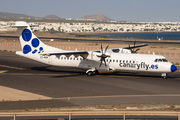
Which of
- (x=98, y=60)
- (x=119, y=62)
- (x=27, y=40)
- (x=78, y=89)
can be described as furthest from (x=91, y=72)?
(x=27, y=40)

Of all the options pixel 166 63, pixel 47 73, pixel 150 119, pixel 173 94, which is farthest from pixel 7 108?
pixel 166 63

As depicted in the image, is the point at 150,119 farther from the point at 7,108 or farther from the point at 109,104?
the point at 7,108

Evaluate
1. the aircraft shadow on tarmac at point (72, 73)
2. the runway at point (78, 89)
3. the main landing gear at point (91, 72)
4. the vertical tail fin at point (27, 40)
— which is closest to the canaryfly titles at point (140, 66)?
→ the runway at point (78, 89)

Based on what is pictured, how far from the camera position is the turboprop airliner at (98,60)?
33844 millimetres

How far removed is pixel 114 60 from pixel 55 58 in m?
8.51

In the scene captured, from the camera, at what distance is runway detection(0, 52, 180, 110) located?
2283 cm

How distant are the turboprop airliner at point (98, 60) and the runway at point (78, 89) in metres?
1.29

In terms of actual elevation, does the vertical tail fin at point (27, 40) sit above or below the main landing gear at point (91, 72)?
above

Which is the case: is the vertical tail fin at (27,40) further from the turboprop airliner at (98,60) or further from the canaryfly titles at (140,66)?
the canaryfly titles at (140,66)

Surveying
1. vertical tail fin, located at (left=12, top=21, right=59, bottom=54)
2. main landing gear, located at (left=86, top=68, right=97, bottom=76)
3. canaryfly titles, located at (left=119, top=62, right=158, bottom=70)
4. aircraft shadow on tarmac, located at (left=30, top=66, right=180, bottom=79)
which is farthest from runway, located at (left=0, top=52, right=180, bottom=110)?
vertical tail fin, located at (left=12, top=21, right=59, bottom=54)

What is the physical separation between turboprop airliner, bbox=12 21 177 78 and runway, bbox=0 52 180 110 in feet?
4.23

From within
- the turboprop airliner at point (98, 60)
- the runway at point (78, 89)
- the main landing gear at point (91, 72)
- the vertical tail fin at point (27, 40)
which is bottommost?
the runway at point (78, 89)

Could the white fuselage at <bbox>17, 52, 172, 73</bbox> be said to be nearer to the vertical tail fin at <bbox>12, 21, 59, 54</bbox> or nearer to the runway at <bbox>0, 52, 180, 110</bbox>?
the vertical tail fin at <bbox>12, 21, 59, 54</bbox>

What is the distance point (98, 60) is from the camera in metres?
36.2
